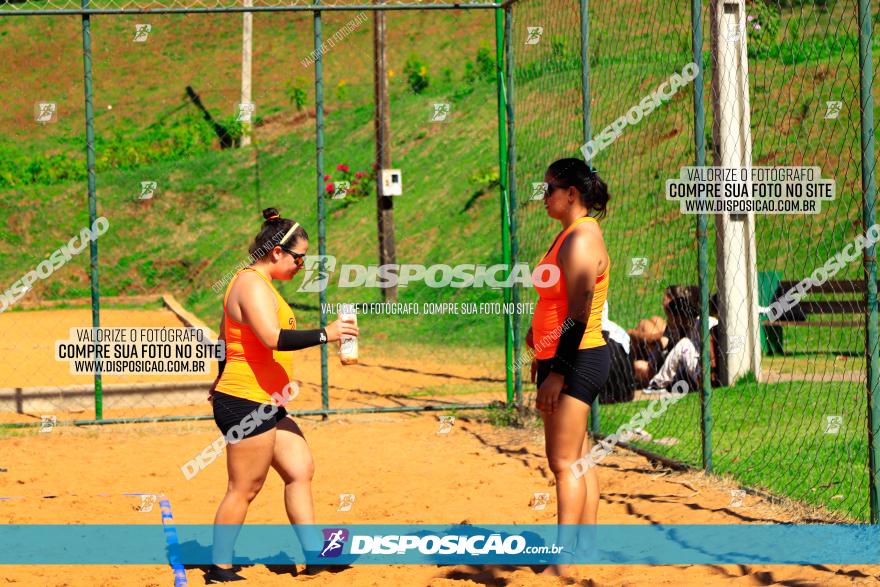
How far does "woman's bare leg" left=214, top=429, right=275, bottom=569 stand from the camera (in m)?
5.48

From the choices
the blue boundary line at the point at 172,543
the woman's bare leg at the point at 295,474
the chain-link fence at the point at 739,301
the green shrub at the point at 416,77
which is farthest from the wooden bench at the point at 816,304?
the green shrub at the point at 416,77

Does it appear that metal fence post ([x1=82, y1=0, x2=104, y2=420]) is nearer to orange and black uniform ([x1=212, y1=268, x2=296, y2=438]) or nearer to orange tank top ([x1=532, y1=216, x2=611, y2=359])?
orange and black uniform ([x1=212, y1=268, x2=296, y2=438])

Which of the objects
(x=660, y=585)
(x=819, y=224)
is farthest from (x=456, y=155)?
(x=660, y=585)

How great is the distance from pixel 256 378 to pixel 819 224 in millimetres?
13316

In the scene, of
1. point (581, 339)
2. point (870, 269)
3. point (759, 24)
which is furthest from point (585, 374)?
point (759, 24)

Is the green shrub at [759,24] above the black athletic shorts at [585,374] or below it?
above

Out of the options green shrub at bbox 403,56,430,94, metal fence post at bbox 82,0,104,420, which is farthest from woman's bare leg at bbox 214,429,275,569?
green shrub at bbox 403,56,430,94

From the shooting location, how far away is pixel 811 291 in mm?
14188

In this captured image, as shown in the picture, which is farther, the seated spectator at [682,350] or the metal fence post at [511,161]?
the metal fence post at [511,161]

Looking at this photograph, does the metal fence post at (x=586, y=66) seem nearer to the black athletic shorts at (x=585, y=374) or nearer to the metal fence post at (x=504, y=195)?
the metal fence post at (x=504, y=195)

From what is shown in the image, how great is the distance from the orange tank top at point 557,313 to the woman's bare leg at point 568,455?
26 centimetres

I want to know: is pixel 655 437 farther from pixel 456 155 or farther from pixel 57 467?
pixel 456 155

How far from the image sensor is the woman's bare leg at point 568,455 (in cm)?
524

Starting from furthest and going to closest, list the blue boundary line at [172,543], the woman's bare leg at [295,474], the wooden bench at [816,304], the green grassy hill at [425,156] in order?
Answer: the green grassy hill at [425,156]
the wooden bench at [816,304]
the woman's bare leg at [295,474]
the blue boundary line at [172,543]
